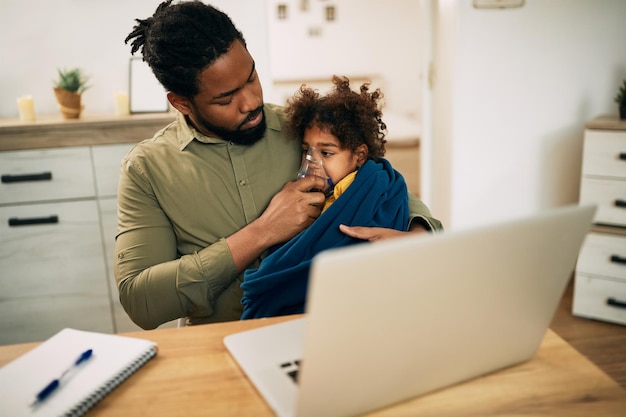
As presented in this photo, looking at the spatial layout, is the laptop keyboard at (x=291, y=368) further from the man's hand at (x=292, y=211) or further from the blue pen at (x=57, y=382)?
the man's hand at (x=292, y=211)

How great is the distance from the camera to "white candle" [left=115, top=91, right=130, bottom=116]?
2432 millimetres

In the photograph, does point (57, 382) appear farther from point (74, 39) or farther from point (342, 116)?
point (74, 39)

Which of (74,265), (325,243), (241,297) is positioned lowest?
(74,265)

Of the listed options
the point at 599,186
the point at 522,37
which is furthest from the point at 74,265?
the point at 522,37

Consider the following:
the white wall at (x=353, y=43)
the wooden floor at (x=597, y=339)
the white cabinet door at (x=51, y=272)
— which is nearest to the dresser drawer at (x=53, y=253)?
the white cabinet door at (x=51, y=272)

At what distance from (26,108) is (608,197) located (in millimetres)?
2579

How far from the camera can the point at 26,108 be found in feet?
7.82

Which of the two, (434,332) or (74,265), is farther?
(74,265)

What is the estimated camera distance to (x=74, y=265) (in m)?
2.41

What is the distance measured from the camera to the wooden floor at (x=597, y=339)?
2.12 m

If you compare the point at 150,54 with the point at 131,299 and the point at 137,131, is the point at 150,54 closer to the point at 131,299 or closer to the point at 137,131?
the point at 131,299

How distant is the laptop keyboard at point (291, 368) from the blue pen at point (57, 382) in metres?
0.29

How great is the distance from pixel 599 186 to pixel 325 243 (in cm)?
176

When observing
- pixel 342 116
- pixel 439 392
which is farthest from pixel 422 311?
pixel 342 116
